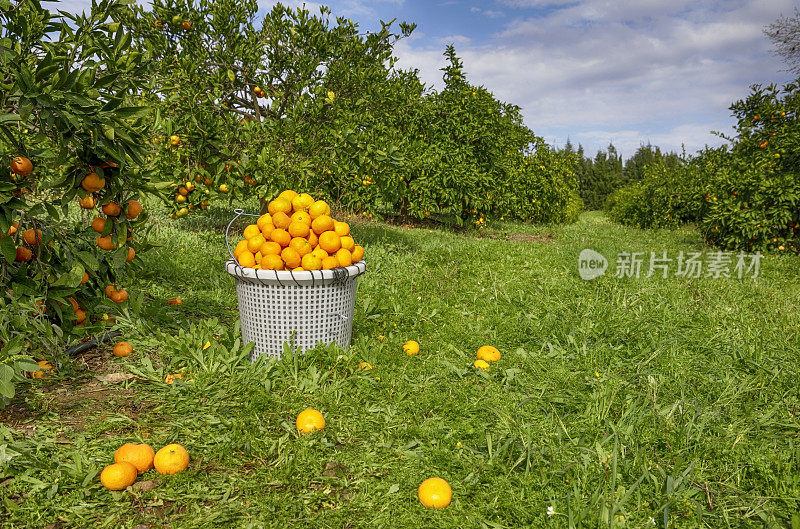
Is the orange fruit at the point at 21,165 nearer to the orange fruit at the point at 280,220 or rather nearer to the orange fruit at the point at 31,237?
the orange fruit at the point at 31,237

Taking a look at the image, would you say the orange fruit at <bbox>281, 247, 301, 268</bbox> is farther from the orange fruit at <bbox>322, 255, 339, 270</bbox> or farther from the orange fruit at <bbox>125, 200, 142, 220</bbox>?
the orange fruit at <bbox>125, 200, 142, 220</bbox>

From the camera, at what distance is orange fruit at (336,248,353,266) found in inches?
124

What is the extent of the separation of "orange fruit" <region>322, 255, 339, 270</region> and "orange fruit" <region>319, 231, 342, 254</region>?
0.22 feet

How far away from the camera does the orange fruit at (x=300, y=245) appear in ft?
10.1

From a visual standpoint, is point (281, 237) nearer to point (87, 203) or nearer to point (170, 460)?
point (87, 203)

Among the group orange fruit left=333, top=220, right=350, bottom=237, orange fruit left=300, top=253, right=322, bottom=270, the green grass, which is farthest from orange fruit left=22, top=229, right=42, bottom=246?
orange fruit left=333, top=220, right=350, bottom=237

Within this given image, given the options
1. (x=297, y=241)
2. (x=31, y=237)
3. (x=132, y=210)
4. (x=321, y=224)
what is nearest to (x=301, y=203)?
(x=321, y=224)

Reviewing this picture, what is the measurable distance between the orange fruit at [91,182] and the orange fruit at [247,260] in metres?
0.91

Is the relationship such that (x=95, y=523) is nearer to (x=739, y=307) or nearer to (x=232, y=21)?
(x=739, y=307)

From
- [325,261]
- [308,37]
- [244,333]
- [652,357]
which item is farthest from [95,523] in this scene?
[308,37]

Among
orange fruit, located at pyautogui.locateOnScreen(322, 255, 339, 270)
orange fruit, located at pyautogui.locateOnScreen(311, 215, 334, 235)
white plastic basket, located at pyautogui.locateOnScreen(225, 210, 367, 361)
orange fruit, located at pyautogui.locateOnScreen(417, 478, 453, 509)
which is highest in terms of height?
orange fruit, located at pyautogui.locateOnScreen(311, 215, 334, 235)

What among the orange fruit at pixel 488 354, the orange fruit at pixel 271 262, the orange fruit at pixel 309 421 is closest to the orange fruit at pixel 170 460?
the orange fruit at pixel 309 421

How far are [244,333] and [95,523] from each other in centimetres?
155

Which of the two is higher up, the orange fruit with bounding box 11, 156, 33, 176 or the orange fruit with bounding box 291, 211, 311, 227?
the orange fruit with bounding box 11, 156, 33, 176
